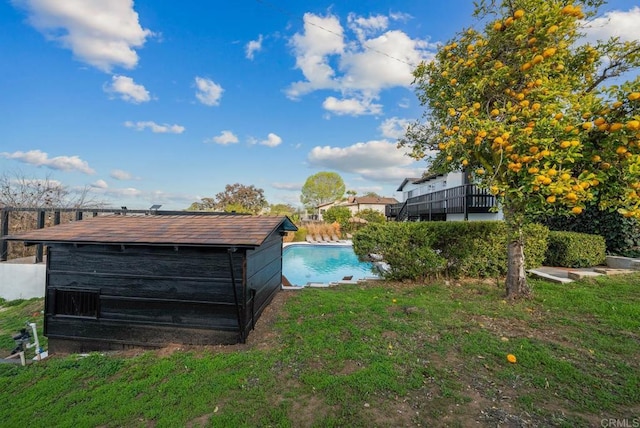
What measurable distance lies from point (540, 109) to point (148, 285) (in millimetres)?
7244

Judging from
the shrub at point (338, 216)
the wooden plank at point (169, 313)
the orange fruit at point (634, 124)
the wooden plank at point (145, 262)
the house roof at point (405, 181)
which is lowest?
the wooden plank at point (169, 313)

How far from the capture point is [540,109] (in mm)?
4195

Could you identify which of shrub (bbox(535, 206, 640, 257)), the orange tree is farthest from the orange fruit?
shrub (bbox(535, 206, 640, 257))

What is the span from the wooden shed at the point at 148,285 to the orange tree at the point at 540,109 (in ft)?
14.1

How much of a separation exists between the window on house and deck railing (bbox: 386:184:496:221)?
36.9 ft

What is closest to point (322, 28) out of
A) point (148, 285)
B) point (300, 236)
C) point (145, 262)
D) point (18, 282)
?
point (145, 262)

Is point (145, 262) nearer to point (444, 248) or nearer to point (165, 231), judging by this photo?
point (165, 231)

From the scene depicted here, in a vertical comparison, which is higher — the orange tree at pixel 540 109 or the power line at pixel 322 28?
the power line at pixel 322 28

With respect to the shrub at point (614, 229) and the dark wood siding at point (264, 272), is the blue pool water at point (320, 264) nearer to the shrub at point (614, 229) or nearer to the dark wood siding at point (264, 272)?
the dark wood siding at point (264, 272)

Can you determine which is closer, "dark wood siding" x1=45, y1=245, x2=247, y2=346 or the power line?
"dark wood siding" x1=45, y1=245, x2=247, y2=346

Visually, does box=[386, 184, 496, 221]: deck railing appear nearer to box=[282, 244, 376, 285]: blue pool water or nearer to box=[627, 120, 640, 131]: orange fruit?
box=[282, 244, 376, 285]: blue pool water

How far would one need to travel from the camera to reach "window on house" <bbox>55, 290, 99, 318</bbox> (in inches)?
198

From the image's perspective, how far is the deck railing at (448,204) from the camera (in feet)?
44.4

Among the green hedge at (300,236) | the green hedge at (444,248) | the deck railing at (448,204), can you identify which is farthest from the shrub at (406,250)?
the green hedge at (300,236)
